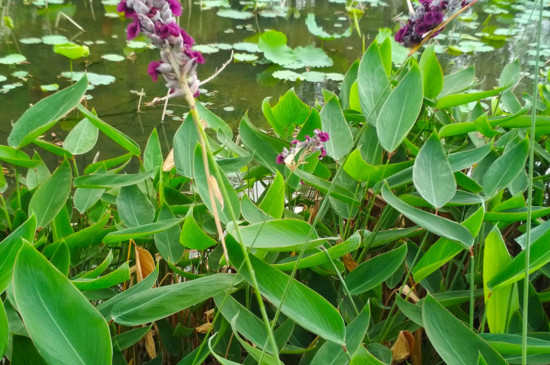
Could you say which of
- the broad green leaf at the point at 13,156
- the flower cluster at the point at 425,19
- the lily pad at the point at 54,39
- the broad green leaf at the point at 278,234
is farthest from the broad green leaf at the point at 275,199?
the lily pad at the point at 54,39

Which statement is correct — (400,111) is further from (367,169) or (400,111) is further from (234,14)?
(234,14)

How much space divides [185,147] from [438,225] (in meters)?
0.38

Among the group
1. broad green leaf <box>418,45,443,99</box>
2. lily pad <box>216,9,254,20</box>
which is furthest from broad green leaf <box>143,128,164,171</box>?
lily pad <box>216,9,254,20</box>

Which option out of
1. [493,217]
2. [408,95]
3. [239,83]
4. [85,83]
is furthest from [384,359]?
[239,83]

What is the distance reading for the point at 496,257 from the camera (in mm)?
630

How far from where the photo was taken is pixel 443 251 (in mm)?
654

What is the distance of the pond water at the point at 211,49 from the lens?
246 centimetres

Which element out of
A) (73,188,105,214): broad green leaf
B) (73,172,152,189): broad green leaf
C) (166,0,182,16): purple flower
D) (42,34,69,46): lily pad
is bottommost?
(42,34,69,46): lily pad

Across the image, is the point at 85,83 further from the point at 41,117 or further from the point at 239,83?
the point at 239,83

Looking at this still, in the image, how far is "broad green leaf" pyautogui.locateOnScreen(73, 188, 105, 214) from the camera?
33.6 inches

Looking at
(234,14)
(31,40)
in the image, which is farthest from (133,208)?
(234,14)

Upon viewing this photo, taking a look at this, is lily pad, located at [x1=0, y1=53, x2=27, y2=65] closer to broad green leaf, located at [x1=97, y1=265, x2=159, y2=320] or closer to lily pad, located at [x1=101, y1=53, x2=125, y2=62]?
lily pad, located at [x1=101, y1=53, x2=125, y2=62]

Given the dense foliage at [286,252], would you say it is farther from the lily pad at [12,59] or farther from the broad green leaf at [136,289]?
the lily pad at [12,59]

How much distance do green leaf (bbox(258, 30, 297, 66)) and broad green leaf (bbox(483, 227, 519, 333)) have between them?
254 cm
